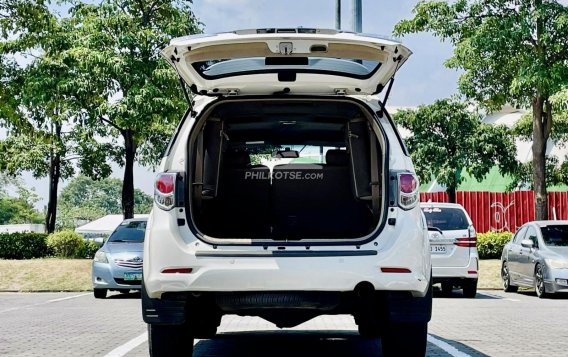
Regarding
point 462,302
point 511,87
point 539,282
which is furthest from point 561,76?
point 462,302

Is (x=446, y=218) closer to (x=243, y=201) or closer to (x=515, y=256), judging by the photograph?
(x=515, y=256)

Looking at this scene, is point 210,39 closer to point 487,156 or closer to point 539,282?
point 539,282

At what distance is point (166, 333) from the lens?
7.61 meters

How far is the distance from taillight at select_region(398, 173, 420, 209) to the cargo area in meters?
0.27

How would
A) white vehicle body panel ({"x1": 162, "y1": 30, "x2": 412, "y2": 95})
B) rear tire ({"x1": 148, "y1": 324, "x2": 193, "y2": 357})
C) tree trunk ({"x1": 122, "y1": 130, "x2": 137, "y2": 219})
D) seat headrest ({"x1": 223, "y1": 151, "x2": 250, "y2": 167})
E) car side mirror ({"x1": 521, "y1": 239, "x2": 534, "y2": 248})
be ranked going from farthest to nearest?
1. tree trunk ({"x1": 122, "y1": 130, "x2": 137, "y2": 219})
2. car side mirror ({"x1": 521, "y1": 239, "x2": 534, "y2": 248})
3. seat headrest ({"x1": 223, "y1": 151, "x2": 250, "y2": 167})
4. rear tire ({"x1": 148, "y1": 324, "x2": 193, "y2": 357})
5. white vehicle body panel ({"x1": 162, "y1": 30, "x2": 412, "y2": 95})

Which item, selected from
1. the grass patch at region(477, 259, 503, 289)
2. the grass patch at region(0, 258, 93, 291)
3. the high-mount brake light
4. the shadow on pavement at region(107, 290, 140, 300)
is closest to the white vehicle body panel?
the high-mount brake light

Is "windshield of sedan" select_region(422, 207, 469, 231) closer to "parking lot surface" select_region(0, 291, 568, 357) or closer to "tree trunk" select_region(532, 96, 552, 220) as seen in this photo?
"parking lot surface" select_region(0, 291, 568, 357)

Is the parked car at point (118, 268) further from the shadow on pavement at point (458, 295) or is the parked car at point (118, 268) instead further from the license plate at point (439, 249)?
the shadow on pavement at point (458, 295)

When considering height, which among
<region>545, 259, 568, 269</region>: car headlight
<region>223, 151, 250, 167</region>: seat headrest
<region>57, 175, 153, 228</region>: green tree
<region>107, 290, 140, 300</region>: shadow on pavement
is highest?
<region>57, 175, 153, 228</region>: green tree

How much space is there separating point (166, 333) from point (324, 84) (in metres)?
2.22

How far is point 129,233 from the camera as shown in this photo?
2028 centimetres

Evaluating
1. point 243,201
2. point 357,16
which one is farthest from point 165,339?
point 357,16

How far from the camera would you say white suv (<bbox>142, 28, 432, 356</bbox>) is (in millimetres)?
6930

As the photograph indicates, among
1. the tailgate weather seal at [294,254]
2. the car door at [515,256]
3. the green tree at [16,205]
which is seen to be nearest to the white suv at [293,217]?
the tailgate weather seal at [294,254]
